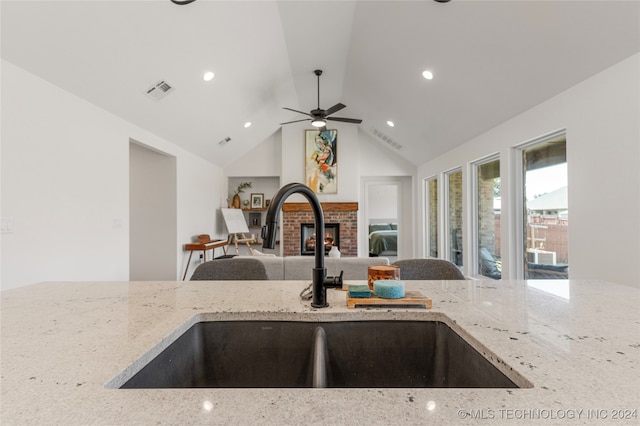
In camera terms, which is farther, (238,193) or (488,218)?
(238,193)

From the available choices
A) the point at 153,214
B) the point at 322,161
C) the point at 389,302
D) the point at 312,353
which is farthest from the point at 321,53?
the point at 312,353

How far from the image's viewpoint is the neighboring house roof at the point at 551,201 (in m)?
2.60

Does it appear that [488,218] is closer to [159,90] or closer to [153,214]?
[159,90]

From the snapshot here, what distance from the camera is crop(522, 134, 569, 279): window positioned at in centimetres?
264

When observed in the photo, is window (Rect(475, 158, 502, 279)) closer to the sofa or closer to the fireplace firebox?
the sofa

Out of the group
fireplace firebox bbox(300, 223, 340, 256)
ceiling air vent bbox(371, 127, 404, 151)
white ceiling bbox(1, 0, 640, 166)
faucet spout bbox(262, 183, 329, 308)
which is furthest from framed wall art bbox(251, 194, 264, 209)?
faucet spout bbox(262, 183, 329, 308)

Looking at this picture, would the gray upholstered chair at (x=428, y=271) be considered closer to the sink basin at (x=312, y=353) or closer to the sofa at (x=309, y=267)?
the sink basin at (x=312, y=353)

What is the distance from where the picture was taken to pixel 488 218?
12.9ft

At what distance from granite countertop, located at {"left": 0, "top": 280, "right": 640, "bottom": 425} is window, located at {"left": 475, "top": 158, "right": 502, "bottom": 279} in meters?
2.84

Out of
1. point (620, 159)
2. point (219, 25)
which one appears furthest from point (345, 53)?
point (620, 159)

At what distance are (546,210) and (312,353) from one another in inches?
115

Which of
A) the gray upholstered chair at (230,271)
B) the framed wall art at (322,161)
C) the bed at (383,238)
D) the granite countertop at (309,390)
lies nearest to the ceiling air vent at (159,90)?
the gray upholstered chair at (230,271)

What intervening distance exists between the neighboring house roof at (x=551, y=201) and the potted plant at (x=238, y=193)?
527 centimetres

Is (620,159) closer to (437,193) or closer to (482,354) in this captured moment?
(482,354)
